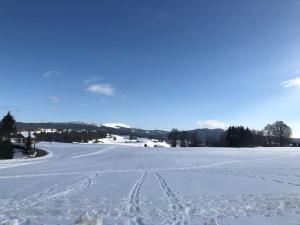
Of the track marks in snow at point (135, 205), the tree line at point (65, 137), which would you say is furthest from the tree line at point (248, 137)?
the track marks in snow at point (135, 205)

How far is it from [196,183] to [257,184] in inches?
124

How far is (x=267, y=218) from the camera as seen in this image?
37.2ft

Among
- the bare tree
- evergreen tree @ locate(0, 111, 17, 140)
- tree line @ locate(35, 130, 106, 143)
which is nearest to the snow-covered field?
evergreen tree @ locate(0, 111, 17, 140)

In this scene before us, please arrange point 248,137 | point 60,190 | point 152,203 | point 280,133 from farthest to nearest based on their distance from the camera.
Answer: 1. point 280,133
2. point 248,137
3. point 60,190
4. point 152,203

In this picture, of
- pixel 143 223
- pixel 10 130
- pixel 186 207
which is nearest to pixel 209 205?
pixel 186 207

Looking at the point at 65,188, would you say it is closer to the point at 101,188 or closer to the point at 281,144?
the point at 101,188

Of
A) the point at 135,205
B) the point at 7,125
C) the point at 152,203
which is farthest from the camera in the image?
the point at 7,125

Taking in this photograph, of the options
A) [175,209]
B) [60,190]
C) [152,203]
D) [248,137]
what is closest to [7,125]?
[60,190]

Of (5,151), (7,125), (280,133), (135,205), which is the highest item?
(280,133)

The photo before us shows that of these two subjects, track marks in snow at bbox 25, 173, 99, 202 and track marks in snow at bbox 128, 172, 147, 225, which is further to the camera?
track marks in snow at bbox 25, 173, 99, 202

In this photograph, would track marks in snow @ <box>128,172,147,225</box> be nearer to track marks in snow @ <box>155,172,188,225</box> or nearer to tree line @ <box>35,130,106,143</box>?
track marks in snow @ <box>155,172,188,225</box>

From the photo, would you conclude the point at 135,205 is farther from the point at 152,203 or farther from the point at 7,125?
the point at 7,125

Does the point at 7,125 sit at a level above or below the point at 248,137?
below

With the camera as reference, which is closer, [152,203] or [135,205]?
[135,205]
